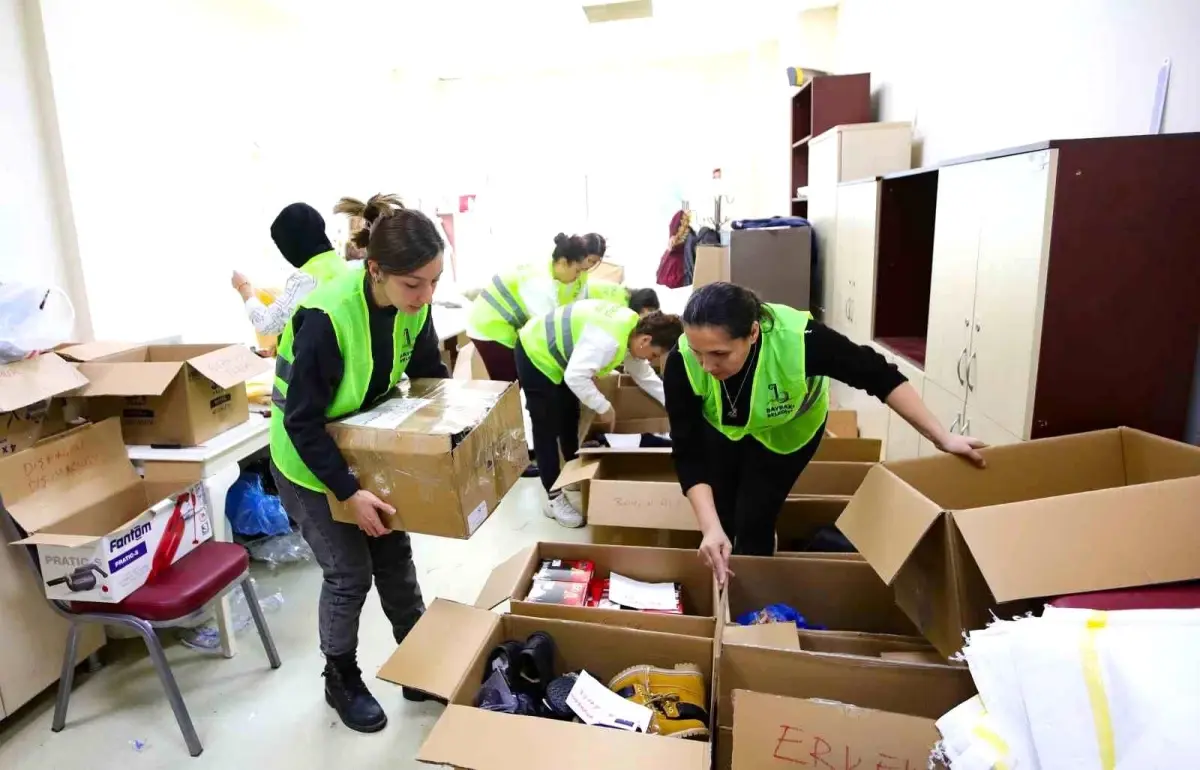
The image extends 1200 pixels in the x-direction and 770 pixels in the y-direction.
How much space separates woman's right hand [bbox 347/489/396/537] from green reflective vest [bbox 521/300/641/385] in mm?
1449

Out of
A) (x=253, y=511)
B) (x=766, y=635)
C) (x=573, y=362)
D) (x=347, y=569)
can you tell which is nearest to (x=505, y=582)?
(x=347, y=569)

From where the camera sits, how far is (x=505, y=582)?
74.7 inches

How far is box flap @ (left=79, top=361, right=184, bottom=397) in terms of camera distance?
1968 mm

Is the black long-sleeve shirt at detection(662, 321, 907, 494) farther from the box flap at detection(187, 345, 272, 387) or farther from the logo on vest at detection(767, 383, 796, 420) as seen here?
the box flap at detection(187, 345, 272, 387)

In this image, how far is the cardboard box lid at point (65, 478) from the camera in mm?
1756

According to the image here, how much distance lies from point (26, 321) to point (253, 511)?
105cm

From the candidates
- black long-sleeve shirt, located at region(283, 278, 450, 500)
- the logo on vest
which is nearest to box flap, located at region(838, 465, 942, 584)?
the logo on vest

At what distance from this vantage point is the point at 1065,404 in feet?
5.07

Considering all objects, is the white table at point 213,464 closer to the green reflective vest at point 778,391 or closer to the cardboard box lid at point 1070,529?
the green reflective vest at point 778,391

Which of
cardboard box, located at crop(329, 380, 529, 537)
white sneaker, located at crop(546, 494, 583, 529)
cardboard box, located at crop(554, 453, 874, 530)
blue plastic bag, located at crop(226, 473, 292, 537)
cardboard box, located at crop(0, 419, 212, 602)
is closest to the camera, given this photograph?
cardboard box, located at crop(329, 380, 529, 537)

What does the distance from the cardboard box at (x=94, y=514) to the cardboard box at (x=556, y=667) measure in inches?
32.5

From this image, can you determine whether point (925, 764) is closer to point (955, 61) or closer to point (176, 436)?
point (176, 436)

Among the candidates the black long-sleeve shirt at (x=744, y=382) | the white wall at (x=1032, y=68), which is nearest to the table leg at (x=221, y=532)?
the black long-sleeve shirt at (x=744, y=382)

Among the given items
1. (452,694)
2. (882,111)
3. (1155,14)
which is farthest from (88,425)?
(882,111)
